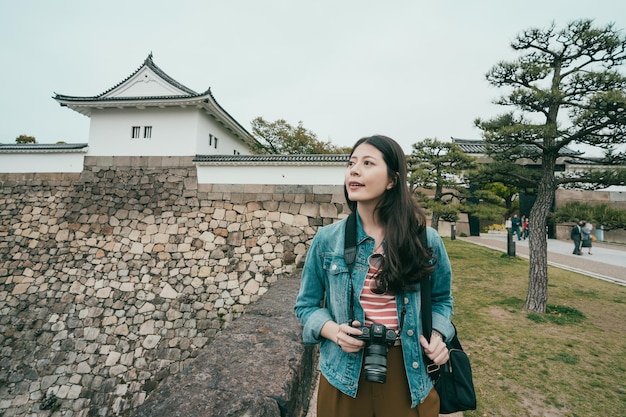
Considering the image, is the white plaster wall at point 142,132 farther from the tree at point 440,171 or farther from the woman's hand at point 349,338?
the woman's hand at point 349,338

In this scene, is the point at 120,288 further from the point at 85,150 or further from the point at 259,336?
the point at 259,336

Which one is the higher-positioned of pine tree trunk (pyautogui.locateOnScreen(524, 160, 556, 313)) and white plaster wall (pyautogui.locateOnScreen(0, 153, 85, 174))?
white plaster wall (pyautogui.locateOnScreen(0, 153, 85, 174))

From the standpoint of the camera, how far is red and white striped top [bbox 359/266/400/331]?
3.78ft

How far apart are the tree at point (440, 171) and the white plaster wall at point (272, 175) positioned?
4024 millimetres

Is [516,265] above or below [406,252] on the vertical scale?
below

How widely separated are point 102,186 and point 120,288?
3.31 m

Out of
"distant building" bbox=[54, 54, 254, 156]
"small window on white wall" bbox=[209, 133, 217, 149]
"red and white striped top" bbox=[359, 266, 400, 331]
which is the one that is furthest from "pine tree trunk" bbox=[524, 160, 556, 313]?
"small window on white wall" bbox=[209, 133, 217, 149]

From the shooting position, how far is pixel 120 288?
735 centimetres

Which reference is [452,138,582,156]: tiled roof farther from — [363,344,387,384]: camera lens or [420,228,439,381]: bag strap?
[363,344,387,384]: camera lens

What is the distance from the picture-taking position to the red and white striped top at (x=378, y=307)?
45.4 inches

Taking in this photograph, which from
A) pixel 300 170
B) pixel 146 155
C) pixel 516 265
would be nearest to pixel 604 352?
pixel 516 265

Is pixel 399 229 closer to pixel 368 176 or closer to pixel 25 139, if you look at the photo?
pixel 368 176

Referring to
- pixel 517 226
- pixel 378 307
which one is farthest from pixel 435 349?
pixel 517 226

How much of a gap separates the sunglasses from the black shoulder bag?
0.18 metres
